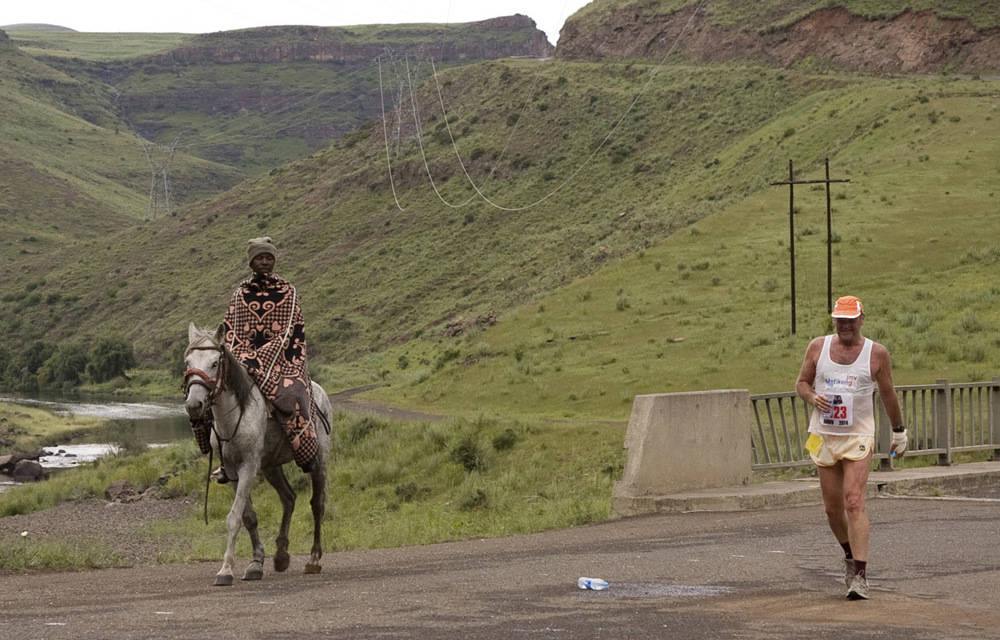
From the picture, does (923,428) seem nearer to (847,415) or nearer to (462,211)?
(847,415)

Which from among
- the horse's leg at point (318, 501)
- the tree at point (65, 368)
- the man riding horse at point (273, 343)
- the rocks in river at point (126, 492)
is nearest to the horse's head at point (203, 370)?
the man riding horse at point (273, 343)

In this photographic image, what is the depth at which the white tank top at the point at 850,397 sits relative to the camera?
34.2ft

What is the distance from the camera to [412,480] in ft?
112

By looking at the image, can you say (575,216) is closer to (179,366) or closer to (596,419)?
(179,366)

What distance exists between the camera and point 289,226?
11512 centimetres

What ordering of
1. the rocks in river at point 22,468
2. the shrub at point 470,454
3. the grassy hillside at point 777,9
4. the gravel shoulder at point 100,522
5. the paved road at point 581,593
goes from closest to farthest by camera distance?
1. the paved road at point 581,593
2. the gravel shoulder at point 100,522
3. the shrub at point 470,454
4. the rocks in river at point 22,468
5. the grassy hillside at point 777,9

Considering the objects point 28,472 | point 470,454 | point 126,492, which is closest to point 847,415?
point 470,454

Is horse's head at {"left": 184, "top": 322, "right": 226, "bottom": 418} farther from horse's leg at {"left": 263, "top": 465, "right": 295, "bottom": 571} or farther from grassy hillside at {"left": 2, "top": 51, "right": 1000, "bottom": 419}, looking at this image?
grassy hillside at {"left": 2, "top": 51, "right": 1000, "bottom": 419}

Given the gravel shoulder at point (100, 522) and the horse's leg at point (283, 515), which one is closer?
the horse's leg at point (283, 515)

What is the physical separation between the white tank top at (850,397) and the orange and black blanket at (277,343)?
4.67 m

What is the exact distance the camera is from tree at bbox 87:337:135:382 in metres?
101

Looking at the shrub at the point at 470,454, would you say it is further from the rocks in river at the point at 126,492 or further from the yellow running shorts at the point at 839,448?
the yellow running shorts at the point at 839,448

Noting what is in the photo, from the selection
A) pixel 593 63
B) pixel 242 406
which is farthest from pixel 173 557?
pixel 593 63

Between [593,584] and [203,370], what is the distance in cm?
350
